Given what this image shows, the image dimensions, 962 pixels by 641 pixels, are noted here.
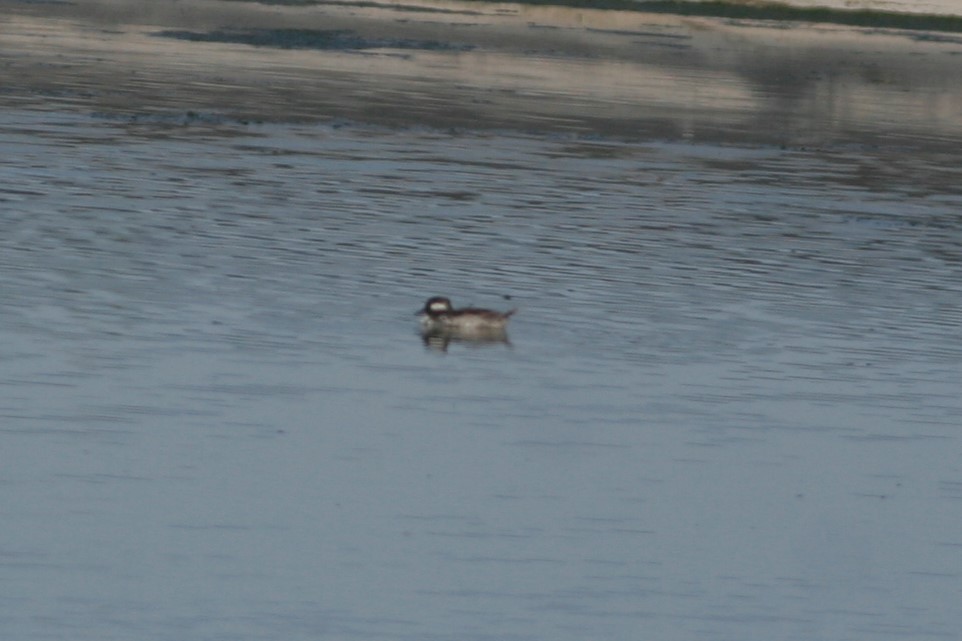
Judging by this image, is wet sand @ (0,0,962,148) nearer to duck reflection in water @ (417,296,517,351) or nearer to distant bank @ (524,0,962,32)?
distant bank @ (524,0,962,32)

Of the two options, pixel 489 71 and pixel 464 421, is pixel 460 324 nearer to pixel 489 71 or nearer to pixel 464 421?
pixel 464 421

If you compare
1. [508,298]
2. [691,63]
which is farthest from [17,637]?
[691,63]

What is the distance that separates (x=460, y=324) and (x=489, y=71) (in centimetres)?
3081

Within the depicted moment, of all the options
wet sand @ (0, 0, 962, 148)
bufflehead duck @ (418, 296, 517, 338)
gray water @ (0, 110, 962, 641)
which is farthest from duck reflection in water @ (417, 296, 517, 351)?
wet sand @ (0, 0, 962, 148)

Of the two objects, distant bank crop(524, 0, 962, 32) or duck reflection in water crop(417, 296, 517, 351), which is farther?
distant bank crop(524, 0, 962, 32)

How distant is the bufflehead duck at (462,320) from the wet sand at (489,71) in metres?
16.3

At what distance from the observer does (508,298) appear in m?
18.0

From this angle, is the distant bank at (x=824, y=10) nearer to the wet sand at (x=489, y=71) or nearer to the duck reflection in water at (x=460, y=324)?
the wet sand at (x=489, y=71)

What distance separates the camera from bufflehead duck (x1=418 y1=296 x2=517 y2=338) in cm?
1599

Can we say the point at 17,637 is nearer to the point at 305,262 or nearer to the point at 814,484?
the point at 814,484

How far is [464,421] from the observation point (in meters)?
13.3

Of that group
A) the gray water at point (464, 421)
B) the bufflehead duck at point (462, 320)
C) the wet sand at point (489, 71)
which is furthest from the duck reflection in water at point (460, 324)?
the wet sand at point (489, 71)

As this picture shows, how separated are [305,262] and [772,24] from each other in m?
55.6

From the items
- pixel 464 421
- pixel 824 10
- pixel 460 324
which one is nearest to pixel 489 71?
pixel 460 324
